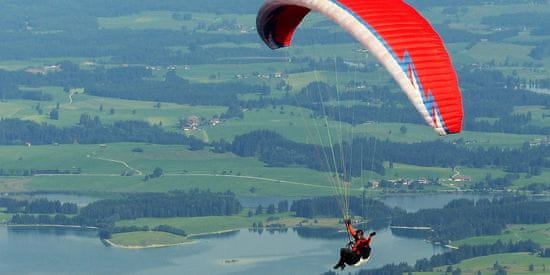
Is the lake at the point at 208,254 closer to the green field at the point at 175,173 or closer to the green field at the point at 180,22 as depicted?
the green field at the point at 175,173

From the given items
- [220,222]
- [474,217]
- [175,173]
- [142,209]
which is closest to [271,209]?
[220,222]

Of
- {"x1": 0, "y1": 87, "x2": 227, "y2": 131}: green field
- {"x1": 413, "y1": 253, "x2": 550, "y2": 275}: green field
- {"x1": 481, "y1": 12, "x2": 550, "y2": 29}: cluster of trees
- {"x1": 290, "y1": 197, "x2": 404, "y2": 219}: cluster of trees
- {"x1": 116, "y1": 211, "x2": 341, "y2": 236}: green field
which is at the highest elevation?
{"x1": 481, "y1": 12, "x2": 550, "y2": 29}: cluster of trees

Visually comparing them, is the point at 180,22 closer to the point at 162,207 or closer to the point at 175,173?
the point at 175,173

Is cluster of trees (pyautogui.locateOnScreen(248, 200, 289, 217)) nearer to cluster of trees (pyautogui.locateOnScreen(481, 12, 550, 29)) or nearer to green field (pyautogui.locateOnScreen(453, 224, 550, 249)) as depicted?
green field (pyautogui.locateOnScreen(453, 224, 550, 249))

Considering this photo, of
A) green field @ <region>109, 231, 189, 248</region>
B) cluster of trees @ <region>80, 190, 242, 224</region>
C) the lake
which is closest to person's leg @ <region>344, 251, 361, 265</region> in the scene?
the lake

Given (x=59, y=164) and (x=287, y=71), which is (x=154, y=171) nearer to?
(x=59, y=164)

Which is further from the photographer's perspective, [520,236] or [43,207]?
[43,207]
